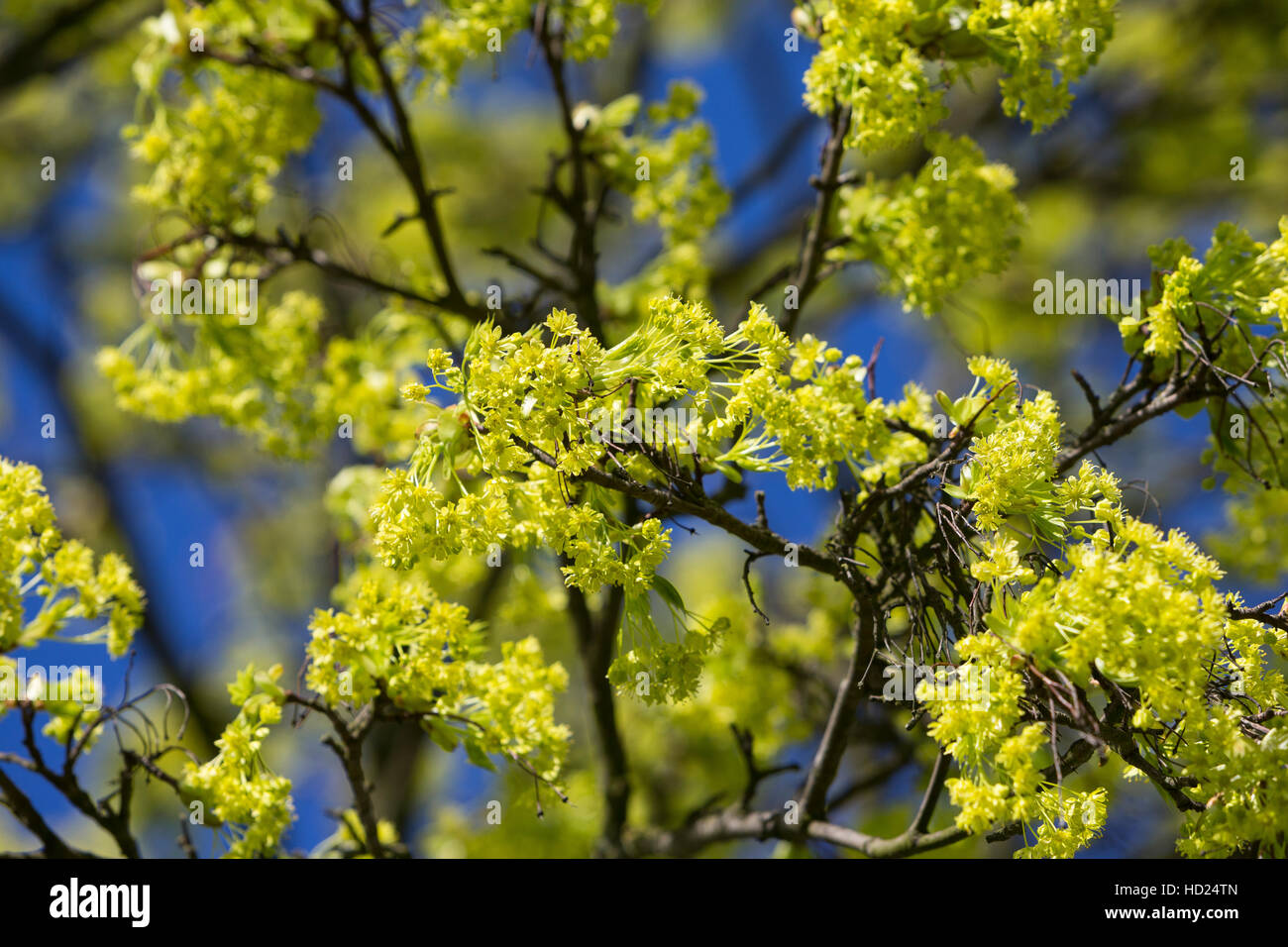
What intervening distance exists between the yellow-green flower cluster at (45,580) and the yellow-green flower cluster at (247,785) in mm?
388

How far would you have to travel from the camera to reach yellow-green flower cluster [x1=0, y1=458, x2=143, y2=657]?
2.74 m

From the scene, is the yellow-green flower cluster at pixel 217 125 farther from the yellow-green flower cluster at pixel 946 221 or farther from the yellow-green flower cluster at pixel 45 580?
the yellow-green flower cluster at pixel 946 221

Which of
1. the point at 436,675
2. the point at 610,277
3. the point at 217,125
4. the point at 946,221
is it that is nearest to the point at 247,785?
the point at 436,675

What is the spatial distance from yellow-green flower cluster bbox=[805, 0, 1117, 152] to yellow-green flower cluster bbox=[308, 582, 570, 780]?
198cm

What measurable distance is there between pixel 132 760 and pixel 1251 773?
2845 mm

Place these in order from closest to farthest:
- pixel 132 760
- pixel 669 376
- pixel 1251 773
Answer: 1. pixel 1251 773
2. pixel 669 376
3. pixel 132 760

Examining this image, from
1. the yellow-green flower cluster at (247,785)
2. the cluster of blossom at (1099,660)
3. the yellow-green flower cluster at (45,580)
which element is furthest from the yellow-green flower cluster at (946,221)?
the yellow-green flower cluster at (45,580)

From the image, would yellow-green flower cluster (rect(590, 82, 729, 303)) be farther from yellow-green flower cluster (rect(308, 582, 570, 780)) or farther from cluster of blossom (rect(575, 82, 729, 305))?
yellow-green flower cluster (rect(308, 582, 570, 780))

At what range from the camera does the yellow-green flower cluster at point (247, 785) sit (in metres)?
2.82

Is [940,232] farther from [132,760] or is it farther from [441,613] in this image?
[132,760]

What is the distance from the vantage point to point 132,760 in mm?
2936

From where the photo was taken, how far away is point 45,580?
2852 millimetres

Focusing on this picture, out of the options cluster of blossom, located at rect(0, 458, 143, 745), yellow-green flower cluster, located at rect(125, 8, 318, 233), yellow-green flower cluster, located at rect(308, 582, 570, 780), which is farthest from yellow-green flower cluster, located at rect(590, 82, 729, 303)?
cluster of blossom, located at rect(0, 458, 143, 745)
